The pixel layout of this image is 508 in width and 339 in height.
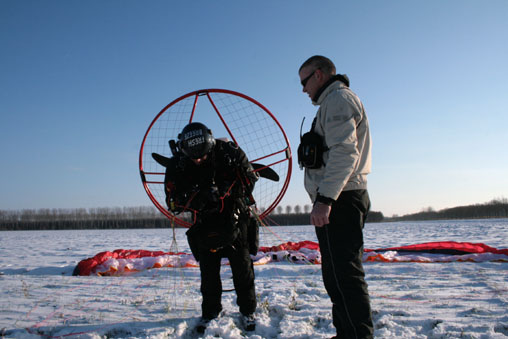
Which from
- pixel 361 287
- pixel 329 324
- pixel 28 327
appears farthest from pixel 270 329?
pixel 28 327

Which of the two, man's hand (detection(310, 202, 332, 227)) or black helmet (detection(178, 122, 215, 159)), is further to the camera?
black helmet (detection(178, 122, 215, 159))

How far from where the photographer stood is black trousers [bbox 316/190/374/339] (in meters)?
2.13

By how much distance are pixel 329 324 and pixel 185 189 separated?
194 cm

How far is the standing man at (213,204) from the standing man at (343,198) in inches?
38.5

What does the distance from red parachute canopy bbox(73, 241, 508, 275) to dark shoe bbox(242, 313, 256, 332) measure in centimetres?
287

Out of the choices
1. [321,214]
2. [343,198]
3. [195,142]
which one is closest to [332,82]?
[343,198]

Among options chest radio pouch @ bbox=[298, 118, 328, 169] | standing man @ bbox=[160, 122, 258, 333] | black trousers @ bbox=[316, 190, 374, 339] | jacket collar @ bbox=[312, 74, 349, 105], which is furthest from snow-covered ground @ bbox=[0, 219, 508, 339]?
jacket collar @ bbox=[312, 74, 349, 105]

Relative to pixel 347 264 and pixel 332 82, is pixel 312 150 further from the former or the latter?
pixel 347 264

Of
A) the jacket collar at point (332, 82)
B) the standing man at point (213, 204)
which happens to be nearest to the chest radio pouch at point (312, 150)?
the jacket collar at point (332, 82)

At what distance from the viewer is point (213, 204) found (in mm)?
3068

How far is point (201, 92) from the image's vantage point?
3.93 meters

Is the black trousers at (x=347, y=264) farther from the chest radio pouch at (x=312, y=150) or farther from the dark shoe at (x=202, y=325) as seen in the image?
the dark shoe at (x=202, y=325)

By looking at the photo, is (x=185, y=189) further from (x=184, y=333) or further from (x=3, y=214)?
(x=3, y=214)

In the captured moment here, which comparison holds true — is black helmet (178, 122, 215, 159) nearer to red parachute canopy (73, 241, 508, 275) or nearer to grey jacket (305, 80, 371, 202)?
grey jacket (305, 80, 371, 202)
